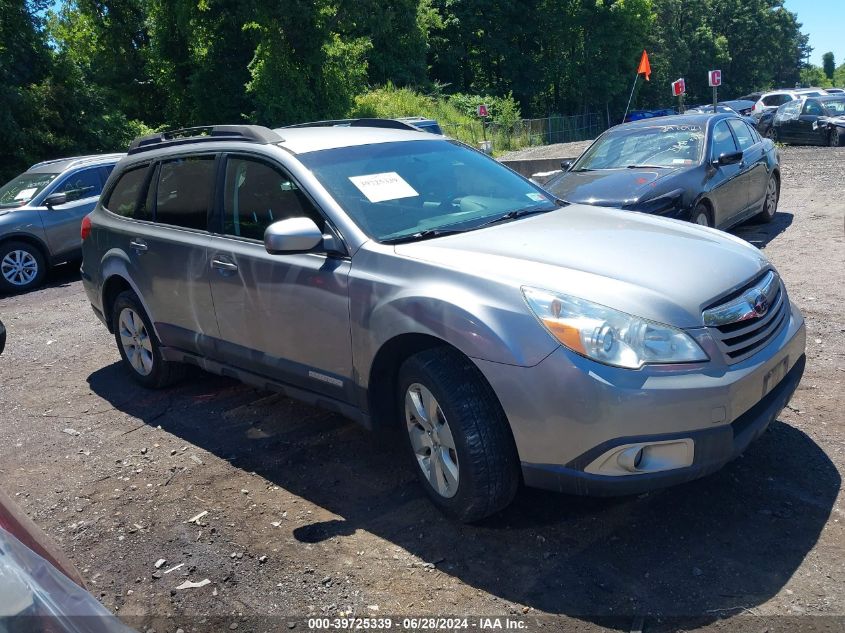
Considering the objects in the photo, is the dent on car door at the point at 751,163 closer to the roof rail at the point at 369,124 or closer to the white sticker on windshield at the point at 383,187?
the roof rail at the point at 369,124

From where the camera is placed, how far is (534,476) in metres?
3.36

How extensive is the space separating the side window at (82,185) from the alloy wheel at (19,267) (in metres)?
1.04

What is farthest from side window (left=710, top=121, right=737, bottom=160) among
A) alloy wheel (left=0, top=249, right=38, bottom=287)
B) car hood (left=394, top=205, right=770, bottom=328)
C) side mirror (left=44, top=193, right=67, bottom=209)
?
alloy wheel (left=0, top=249, right=38, bottom=287)

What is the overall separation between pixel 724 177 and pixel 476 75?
51.7 metres

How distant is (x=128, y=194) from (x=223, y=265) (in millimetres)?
1702

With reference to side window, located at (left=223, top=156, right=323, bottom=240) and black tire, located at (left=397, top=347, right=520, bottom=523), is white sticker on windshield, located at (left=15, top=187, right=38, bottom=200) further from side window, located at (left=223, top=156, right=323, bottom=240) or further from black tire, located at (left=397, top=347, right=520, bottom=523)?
black tire, located at (left=397, top=347, right=520, bottom=523)

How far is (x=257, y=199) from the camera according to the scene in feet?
15.5

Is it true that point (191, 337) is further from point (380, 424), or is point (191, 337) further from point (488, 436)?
point (488, 436)

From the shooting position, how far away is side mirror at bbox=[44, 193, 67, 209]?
11.5m

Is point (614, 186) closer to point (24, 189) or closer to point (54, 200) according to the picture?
point (54, 200)

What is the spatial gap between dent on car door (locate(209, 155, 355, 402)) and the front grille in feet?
5.78

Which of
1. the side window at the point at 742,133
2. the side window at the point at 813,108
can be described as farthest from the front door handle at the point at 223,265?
the side window at the point at 813,108

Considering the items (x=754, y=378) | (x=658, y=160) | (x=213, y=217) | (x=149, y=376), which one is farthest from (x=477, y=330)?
(x=658, y=160)

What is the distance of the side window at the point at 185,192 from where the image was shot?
5.08 m
